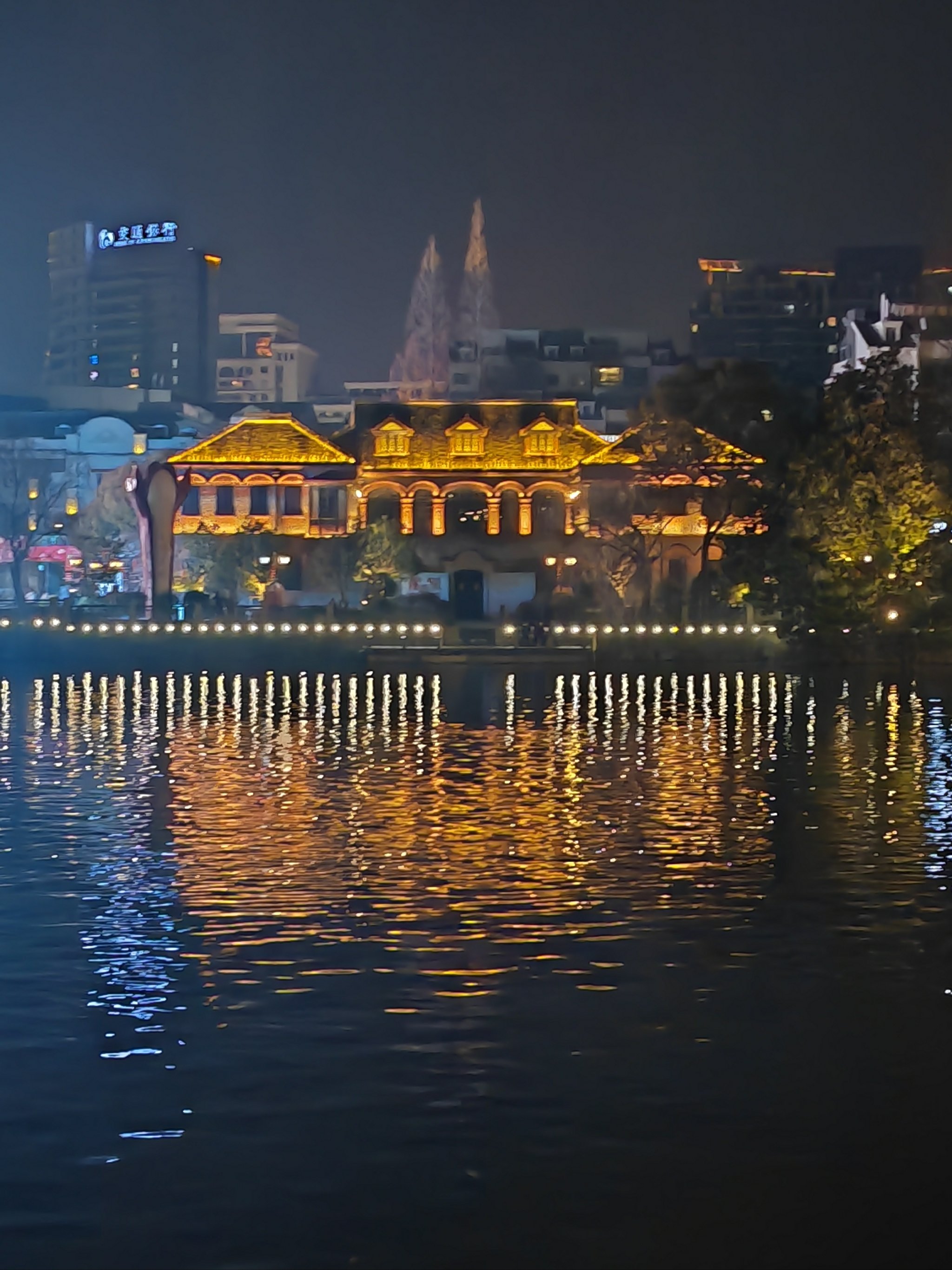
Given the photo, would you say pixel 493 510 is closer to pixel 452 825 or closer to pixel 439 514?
pixel 439 514

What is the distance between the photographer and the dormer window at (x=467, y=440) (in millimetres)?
85500

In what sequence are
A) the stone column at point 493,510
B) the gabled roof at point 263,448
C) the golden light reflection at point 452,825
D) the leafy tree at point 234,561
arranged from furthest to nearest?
the stone column at point 493,510 → the gabled roof at point 263,448 → the leafy tree at point 234,561 → the golden light reflection at point 452,825

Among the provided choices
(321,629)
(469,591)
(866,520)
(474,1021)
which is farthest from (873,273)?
(474,1021)

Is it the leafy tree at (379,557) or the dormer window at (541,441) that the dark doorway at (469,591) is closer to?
the leafy tree at (379,557)

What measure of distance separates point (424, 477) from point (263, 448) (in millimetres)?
7418

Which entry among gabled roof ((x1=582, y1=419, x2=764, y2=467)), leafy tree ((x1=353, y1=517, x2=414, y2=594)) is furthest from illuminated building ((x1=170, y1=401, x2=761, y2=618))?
gabled roof ((x1=582, y1=419, x2=764, y2=467))

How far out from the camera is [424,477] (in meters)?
85.0

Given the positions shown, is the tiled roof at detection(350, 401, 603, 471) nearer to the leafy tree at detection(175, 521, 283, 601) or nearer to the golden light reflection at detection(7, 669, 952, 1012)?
the leafy tree at detection(175, 521, 283, 601)

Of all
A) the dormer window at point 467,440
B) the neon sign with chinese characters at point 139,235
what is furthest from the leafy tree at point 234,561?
the neon sign with chinese characters at point 139,235

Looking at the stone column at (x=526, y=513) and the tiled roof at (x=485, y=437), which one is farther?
the tiled roof at (x=485, y=437)

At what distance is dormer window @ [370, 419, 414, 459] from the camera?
85.3 meters

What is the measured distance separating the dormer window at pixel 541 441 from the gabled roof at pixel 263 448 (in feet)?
27.1

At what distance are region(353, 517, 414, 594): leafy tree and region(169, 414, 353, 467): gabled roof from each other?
6357 mm

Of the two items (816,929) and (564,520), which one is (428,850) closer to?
(816,929)
